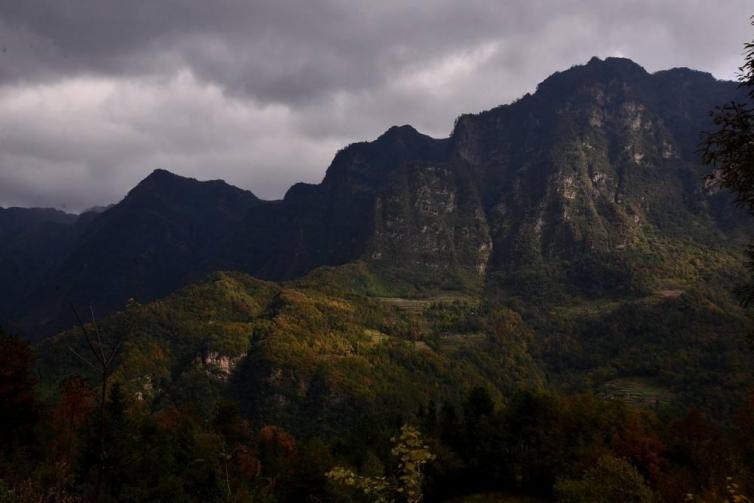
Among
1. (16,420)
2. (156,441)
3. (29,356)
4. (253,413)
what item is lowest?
(253,413)

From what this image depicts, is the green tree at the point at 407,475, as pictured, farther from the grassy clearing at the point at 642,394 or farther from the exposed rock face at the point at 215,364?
the exposed rock face at the point at 215,364

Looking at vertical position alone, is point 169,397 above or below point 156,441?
below

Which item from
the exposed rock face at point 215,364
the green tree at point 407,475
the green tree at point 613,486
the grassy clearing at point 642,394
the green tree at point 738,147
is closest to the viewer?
the green tree at point 407,475

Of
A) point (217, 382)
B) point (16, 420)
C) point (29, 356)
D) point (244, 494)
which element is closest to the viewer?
point (244, 494)

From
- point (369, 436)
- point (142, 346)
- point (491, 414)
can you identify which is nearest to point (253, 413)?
point (142, 346)

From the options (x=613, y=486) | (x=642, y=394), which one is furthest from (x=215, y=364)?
(x=613, y=486)

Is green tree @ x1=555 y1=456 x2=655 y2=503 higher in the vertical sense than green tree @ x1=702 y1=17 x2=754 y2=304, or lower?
lower

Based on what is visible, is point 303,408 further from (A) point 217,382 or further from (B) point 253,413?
(A) point 217,382

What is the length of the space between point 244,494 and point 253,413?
14131cm

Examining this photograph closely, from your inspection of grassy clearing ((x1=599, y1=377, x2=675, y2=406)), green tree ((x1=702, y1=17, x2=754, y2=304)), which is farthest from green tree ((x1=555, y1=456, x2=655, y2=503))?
grassy clearing ((x1=599, y1=377, x2=675, y2=406))

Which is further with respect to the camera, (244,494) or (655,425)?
(655,425)

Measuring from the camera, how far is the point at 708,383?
607 ft

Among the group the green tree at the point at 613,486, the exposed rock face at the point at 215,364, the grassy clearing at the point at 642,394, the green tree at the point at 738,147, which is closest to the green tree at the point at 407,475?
the green tree at the point at 738,147

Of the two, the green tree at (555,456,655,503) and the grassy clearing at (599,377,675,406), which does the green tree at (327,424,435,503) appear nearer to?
the green tree at (555,456,655,503)
